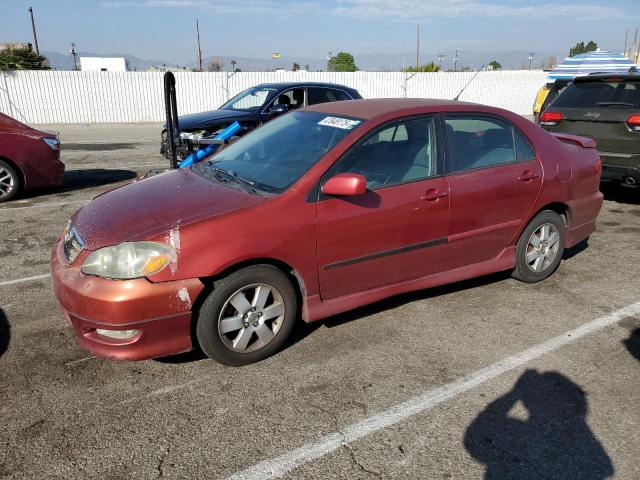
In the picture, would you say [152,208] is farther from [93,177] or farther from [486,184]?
[93,177]

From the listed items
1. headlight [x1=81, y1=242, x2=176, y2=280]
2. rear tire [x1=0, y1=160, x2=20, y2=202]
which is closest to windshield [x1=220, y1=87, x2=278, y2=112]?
rear tire [x1=0, y1=160, x2=20, y2=202]

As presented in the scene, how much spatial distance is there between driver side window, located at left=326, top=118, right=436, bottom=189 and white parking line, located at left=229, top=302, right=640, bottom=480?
139 cm

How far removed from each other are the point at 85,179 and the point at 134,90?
1278 centimetres

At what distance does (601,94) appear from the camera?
23.6 feet

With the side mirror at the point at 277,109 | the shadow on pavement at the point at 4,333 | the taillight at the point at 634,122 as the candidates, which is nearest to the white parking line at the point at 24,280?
the shadow on pavement at the point at 4,333

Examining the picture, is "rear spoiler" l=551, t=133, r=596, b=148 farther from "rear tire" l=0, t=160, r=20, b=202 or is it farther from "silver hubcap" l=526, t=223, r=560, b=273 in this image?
"rear tire" l=0, t=160, r=20, b=202

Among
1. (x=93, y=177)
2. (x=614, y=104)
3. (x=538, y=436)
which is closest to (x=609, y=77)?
(x=614, y=104)

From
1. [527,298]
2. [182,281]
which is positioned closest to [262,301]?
[182,281]

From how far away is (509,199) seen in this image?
423cm

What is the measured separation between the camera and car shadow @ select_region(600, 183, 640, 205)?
7871mm

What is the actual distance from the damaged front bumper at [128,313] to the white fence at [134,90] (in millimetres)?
18989

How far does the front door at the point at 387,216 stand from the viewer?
343 centimetres

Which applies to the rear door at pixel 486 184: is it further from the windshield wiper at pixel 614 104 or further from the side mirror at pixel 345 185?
the windshield wiper at pixel 614 104

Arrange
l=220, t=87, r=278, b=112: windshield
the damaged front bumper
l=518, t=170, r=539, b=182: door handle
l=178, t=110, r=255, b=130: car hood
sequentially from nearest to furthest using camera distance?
the damaged front bumper < l=518, t=170, r=539, b=182: door handle < l=178, t=110, r=255, b=130: car hood < l=220, t=87, r=278, b=112: windshield
